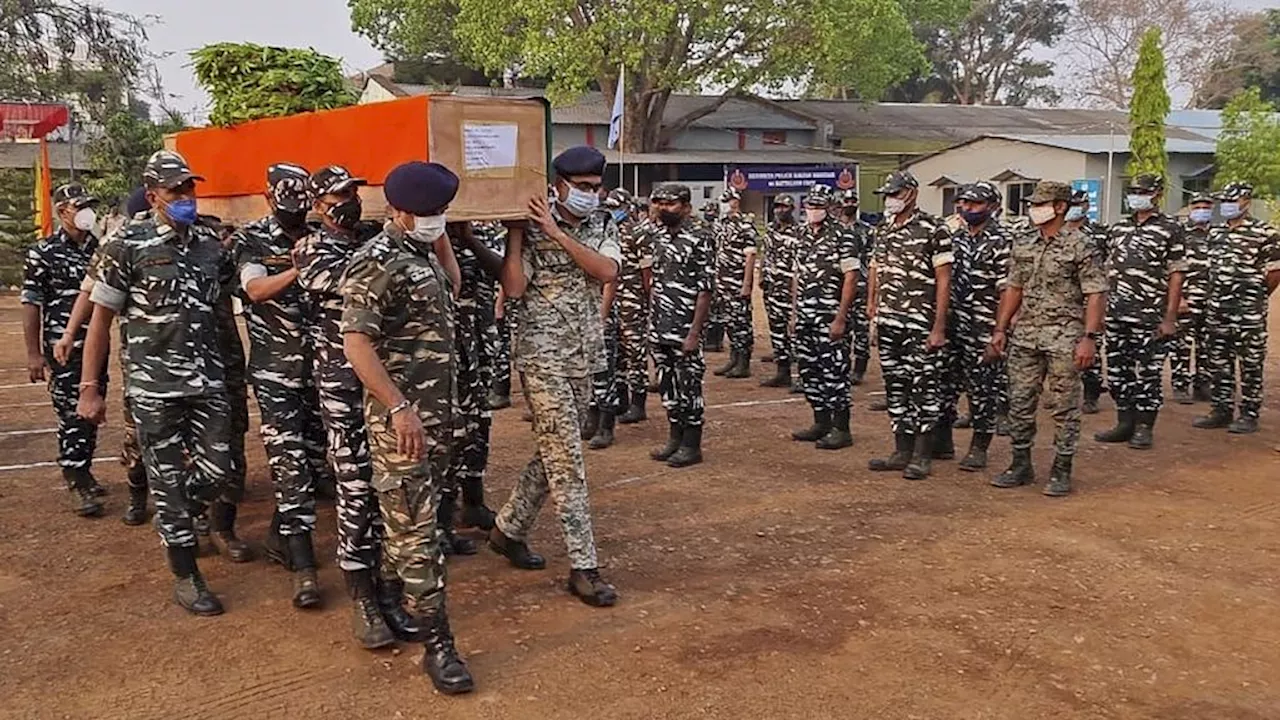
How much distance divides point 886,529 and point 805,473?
1.18m

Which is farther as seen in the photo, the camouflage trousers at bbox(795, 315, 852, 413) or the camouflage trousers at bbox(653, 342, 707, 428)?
the camouflage trousers at bbox(795, 315, 852, 413)

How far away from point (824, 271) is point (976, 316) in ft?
3.51

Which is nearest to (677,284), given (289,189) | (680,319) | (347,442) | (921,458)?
(680,319)

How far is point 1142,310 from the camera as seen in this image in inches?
307

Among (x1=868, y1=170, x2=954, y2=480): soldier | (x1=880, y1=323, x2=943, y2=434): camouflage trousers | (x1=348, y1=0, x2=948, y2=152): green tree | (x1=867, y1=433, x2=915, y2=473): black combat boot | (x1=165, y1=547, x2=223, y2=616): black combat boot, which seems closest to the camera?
(x1=165, y1=547, x2=223, y2=616): black combat boot

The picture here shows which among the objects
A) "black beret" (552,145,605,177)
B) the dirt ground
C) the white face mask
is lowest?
the dirt ground

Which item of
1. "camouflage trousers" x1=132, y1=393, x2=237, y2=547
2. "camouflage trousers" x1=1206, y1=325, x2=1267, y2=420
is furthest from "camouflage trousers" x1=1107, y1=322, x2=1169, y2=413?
"camouflage trousers" x1=132, y1=393, x2=237, y2=547

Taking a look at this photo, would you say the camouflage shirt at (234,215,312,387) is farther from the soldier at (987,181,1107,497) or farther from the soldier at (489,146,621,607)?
the soldier at (987,181,1107,497)

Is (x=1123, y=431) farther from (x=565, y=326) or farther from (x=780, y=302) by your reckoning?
(x=565, y=326)

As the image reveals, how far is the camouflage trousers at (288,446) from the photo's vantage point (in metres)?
4.58

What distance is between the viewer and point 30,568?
5.07m

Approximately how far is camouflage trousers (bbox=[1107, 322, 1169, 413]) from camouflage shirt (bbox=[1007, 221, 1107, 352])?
177 centimetres

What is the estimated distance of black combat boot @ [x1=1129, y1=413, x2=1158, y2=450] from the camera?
24.6 ft

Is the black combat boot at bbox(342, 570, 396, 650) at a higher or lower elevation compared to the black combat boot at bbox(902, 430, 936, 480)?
lower
